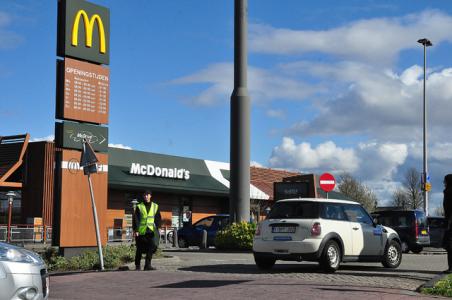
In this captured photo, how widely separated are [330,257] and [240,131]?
9123mm

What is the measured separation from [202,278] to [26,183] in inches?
1074

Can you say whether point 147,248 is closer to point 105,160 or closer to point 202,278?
point 202,278

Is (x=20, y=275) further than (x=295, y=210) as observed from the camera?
No

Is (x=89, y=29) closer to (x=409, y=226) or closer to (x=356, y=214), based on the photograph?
(x=356, y=214)

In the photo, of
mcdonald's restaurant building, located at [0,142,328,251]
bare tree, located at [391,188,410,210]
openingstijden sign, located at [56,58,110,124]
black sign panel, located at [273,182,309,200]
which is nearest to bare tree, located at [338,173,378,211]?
bare tree, located at [391,188,410,210]

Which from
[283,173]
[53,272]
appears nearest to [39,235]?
[53,272]

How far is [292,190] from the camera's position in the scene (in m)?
31.0

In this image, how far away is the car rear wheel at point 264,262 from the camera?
1404 cm

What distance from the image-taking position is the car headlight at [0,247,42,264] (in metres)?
7.34

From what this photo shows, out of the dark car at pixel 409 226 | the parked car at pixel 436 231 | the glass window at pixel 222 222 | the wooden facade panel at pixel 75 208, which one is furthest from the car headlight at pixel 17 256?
the parked car at pixel 436 231

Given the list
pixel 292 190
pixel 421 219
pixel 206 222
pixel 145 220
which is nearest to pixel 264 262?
pixel 145 220

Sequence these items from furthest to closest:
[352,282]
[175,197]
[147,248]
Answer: [175,197] → [147,248] → [352,282]

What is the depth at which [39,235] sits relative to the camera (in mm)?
32906

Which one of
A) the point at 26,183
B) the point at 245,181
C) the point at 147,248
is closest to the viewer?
the point at 147,248
